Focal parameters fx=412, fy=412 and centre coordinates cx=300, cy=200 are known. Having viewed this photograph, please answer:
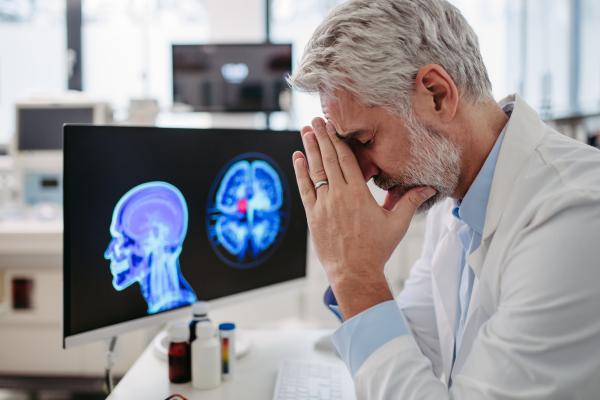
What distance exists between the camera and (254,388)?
0.91m

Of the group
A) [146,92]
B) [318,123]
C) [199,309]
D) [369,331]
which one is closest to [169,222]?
[199,309]

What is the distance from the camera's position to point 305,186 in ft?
2.99

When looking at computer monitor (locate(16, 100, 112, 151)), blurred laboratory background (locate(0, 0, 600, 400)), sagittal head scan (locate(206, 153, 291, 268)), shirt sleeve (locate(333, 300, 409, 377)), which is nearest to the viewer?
shirt sleeve (locate(333, 300, 409, 377))

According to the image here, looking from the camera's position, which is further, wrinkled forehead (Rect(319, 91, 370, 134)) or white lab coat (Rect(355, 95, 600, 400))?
wrinkled forehead (Rect(319, 91, 370, 134))

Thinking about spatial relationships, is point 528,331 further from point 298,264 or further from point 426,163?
point 298,264

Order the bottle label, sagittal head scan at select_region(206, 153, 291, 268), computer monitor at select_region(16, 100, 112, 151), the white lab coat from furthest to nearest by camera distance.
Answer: computer monitor at select_region(16, 100, 112, 151) < sagittal head scan at select_region(206, 153, 291, 268) < the bottle label < the white lab coat

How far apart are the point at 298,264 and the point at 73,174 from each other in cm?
69

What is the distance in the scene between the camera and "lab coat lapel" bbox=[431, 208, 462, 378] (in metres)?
0.98

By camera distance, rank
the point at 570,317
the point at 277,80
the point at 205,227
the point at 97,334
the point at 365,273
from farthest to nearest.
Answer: the point at 277,80 → the point at 205,227 → the point at 97,334 → the point at 365,273 → the point at 570,317

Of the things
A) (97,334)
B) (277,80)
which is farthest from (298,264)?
(277,80)

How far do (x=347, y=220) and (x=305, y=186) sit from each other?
0.15 metres

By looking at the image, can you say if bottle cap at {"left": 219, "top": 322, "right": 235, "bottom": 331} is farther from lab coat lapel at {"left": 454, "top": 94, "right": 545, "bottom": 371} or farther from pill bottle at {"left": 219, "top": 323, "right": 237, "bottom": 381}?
lab coat lapel at {"left": 454, "top": 94, "right": 545, "bottom": 371}

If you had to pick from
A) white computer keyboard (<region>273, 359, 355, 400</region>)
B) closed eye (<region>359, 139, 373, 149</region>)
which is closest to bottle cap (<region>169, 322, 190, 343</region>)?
white computer keyboard (<region>273, 359, 355, 400</region>)

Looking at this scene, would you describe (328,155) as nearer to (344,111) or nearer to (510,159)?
(344,111)
